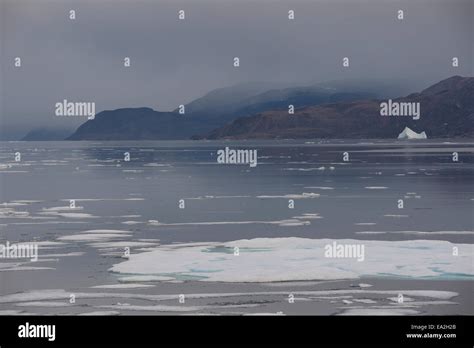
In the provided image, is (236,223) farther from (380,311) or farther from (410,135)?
(410,135)

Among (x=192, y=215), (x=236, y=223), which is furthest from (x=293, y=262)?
(x=192, y=215)

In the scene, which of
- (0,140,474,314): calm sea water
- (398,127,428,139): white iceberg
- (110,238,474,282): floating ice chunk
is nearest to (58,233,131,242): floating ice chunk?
(0,140,474,314): calm sea water

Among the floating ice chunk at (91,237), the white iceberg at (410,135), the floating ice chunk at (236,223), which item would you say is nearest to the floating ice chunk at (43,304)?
the floating ice chunk at (91,237)

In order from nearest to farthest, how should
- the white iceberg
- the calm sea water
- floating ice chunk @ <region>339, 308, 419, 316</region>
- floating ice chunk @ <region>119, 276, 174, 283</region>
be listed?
floating ice chunk @ <region>339, 308, 419, 316</region> < floating ice chunk @ <region>119, 276, 174, 283</region> < the calm sea water < the white iceberg

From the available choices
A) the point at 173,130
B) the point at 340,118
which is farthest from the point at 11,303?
the point at 173,130

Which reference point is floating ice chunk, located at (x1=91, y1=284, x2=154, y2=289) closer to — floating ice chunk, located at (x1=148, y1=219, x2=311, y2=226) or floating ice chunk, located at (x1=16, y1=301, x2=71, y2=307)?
floating ice chunk, located at (x1=16, y1=301, x2=71, y2=307)

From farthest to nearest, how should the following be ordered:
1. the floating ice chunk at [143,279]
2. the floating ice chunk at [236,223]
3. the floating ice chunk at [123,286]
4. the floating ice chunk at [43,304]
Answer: the floating ice chunk at [236,223] < the floating ice chunk at [143,279] < the floating ice chunk at [123,286] < the floating ice chunk at [43,304]

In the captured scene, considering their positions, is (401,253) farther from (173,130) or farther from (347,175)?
(173,130)

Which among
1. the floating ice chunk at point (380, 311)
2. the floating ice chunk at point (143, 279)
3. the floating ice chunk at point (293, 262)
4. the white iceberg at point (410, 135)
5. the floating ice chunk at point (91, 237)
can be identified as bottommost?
the floating ice chunk at point (380, 311)

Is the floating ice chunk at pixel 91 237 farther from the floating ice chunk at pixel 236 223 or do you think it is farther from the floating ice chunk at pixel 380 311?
the floating ice chunk at pixel 380 311

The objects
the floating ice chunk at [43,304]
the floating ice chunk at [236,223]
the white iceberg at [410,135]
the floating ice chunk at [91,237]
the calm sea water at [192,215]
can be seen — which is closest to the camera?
the floating ice chunk at [43,304]
